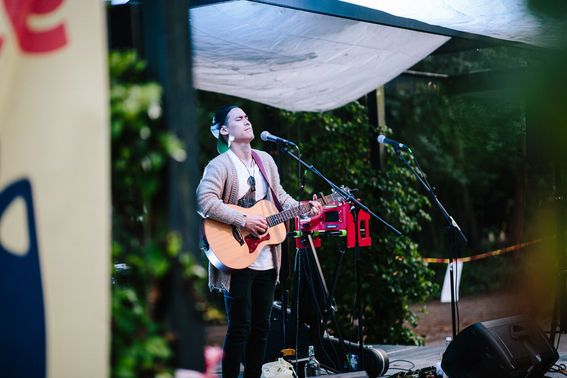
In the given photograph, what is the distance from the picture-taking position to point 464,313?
10.6 metres

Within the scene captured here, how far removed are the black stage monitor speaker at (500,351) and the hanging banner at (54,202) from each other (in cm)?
268

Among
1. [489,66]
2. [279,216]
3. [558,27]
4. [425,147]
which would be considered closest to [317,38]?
[279,216]

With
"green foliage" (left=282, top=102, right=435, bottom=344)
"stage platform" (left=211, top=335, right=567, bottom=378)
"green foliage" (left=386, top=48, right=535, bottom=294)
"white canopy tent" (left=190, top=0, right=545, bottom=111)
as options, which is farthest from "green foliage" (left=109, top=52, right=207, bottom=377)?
"green foliage" (left=386, top=48, right=535, bottom=294)

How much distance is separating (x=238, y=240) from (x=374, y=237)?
9.26ft

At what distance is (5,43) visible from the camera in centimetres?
151

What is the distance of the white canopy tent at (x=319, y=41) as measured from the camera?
12.4ft

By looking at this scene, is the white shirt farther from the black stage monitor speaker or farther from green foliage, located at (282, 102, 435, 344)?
green foliage, located at (282, 102, 435, 344)

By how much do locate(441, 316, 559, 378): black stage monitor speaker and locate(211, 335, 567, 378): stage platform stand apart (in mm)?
637

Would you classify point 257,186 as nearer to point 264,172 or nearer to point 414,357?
point 264,172

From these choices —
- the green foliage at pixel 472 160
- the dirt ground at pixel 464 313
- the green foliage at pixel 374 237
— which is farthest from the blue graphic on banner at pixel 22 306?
the green foliage at pixel 472 160

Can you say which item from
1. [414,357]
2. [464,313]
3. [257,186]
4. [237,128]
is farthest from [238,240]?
[464,313]

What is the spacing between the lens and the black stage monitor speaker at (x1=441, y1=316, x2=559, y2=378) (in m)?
3.50

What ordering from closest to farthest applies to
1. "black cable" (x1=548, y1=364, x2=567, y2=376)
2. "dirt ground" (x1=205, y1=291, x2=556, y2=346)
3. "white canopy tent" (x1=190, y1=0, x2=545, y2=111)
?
"white canopy tent" (x1=190, y1=0, x2=545, y2=111), "black cable" (x1=548, y1=364, x2=567, y2=376), "dirt ground" (x1=205, y1=291, x2=556, y2=346)

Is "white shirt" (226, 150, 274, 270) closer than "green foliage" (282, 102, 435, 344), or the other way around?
"white shirt" (226, 150, 274, 270)
